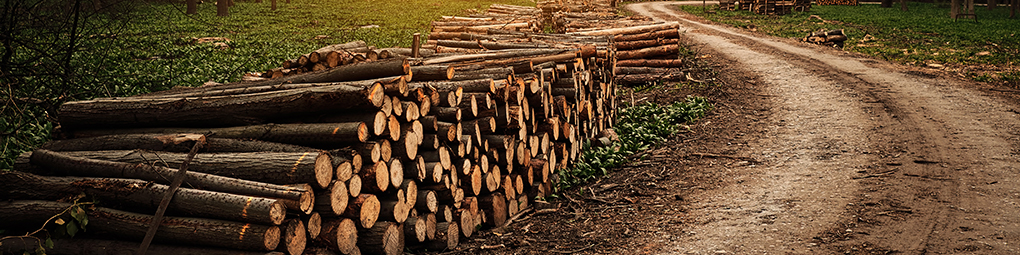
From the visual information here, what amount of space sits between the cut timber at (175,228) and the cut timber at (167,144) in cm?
84

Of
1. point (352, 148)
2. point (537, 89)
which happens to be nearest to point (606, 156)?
point (537, 89)

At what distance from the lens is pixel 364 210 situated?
17.7ft

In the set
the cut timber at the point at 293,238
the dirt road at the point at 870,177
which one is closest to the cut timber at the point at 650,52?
the dirt road at the point at 870,177

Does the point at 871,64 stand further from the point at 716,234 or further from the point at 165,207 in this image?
the point at 165,207

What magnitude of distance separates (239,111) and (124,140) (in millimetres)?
1131

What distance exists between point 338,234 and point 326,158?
0.66 metres

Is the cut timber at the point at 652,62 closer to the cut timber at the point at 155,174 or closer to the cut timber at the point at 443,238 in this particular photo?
the cut timber at the point at 443,238

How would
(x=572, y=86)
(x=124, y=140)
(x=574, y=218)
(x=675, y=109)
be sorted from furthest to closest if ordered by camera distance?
(x=675, y=109) < (x=572, y=86) < (x=574, y=218) < (x=124, y=140)

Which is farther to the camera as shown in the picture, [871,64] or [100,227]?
[871,64]

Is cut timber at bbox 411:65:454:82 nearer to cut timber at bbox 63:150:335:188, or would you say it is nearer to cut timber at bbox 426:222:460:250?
cut timber at bbox 426:222:460:250

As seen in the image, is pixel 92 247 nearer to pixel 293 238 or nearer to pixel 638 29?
pixel 293 238

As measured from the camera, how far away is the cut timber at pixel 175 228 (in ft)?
14.6

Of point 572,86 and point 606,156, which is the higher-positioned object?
point 572,86

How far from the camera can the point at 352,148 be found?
5379 mm
